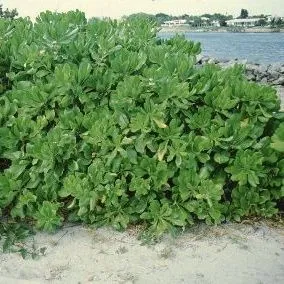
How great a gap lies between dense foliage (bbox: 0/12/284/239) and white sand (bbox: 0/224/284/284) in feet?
0.38

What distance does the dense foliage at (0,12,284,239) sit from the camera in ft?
11.2

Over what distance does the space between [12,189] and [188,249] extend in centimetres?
127

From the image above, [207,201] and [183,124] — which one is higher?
[183,124]

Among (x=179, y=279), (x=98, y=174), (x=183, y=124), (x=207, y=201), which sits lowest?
(x=179, y=279)

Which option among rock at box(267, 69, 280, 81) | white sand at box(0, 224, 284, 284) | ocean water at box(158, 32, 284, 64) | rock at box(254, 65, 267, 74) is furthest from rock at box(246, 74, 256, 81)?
white sand at box(0, 224, 284, 284)

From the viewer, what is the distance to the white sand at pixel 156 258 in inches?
124

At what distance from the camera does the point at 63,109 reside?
12.0 ft

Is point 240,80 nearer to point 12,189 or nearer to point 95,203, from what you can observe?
point 95,203

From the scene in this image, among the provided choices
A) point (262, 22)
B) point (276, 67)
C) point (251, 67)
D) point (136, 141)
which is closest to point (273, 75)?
point (276, 67)

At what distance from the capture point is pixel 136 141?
3.44 m

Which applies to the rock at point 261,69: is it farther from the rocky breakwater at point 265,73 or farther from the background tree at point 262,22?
the background tree at point 262,22

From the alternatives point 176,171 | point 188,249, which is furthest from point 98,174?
point 188,249

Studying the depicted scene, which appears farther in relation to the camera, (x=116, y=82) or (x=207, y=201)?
(x=116, y=82)

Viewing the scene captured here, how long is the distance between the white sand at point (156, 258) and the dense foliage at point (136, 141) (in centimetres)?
12
